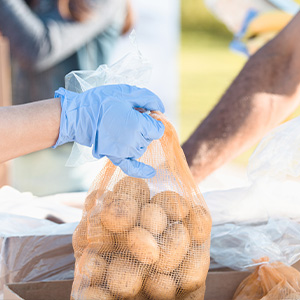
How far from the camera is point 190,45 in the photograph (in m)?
5.12

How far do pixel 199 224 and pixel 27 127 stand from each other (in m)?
0.41

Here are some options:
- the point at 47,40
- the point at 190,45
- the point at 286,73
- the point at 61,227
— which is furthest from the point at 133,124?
the point at 190,45

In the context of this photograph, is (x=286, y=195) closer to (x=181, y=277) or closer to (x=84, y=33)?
A: (x=181, y=277)

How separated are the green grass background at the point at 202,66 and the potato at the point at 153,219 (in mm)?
3855

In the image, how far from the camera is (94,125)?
102cm

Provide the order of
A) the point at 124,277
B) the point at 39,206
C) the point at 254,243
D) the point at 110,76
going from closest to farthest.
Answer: the point at 124,277 < the point at 110,76 < the point at 254,243 < the point at 39,206

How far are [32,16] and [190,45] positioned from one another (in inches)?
100

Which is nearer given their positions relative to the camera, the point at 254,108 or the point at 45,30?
the point at 254,108

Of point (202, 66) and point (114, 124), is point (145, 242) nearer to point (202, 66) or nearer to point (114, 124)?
point (114, 124)

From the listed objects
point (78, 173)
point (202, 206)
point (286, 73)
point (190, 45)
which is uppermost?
point (286, 73)

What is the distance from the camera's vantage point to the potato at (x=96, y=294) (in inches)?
35.6

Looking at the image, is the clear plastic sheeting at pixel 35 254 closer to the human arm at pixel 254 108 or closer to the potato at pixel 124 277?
the potato at pixel 124 277

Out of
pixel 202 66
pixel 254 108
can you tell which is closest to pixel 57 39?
pixel 254 108

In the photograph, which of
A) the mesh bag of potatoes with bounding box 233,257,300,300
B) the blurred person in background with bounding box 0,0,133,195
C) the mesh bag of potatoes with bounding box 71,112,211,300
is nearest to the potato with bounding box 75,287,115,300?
the mesh bag of potatoes with bounding box 71,112,211,300
